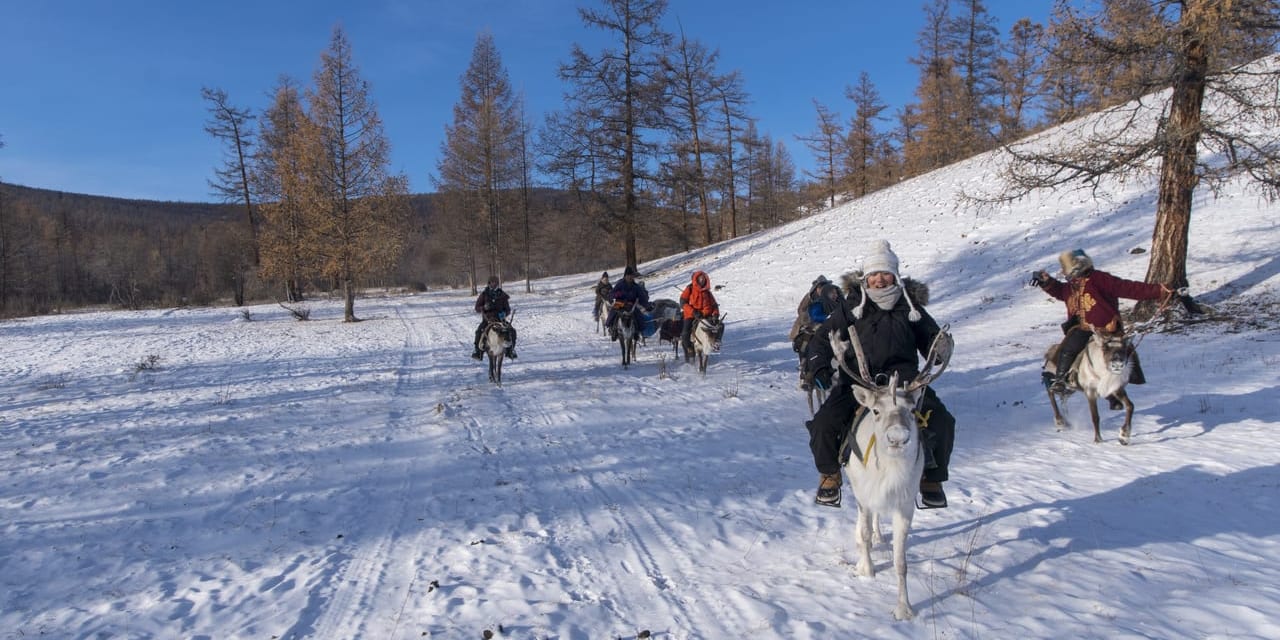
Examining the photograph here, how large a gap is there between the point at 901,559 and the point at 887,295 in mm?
1813

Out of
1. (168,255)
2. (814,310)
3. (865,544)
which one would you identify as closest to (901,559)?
(865,544)

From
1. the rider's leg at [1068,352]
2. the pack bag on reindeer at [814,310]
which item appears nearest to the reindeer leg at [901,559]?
the rider's leg at [1068,352]

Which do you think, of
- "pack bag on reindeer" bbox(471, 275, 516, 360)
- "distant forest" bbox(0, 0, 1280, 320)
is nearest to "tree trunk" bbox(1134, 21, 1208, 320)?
"distant forest" bbox(0, 0, 1280, 320)

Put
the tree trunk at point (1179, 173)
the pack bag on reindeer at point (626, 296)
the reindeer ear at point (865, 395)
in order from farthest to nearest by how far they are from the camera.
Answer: the pack bag on reindeer at point (626, 296)
the tree trunk at point (1179, 173)
the reindeer ear at point (865, 395)

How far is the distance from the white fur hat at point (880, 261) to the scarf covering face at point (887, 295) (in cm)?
10

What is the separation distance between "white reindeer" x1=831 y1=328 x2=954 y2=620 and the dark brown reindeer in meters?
4.53

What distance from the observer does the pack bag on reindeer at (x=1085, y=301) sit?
7336 mm

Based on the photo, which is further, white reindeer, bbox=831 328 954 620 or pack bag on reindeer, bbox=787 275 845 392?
pack bag on reindeer, bbox=787 275 845 392

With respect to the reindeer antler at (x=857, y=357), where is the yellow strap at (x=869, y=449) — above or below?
below

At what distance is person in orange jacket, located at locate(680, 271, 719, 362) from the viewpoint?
12.8m

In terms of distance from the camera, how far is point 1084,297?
7707 millimetres

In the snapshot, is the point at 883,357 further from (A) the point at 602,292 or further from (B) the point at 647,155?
(B) the point at 647,155

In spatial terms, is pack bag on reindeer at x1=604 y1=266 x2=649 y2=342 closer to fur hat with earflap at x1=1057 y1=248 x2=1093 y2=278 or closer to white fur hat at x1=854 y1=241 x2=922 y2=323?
fur hat with earflap at x1=1057 y1=248 x2=1093 y2=278

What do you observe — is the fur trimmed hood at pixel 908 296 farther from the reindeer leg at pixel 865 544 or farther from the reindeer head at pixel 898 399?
the reindeer leg at pixel 865 544
